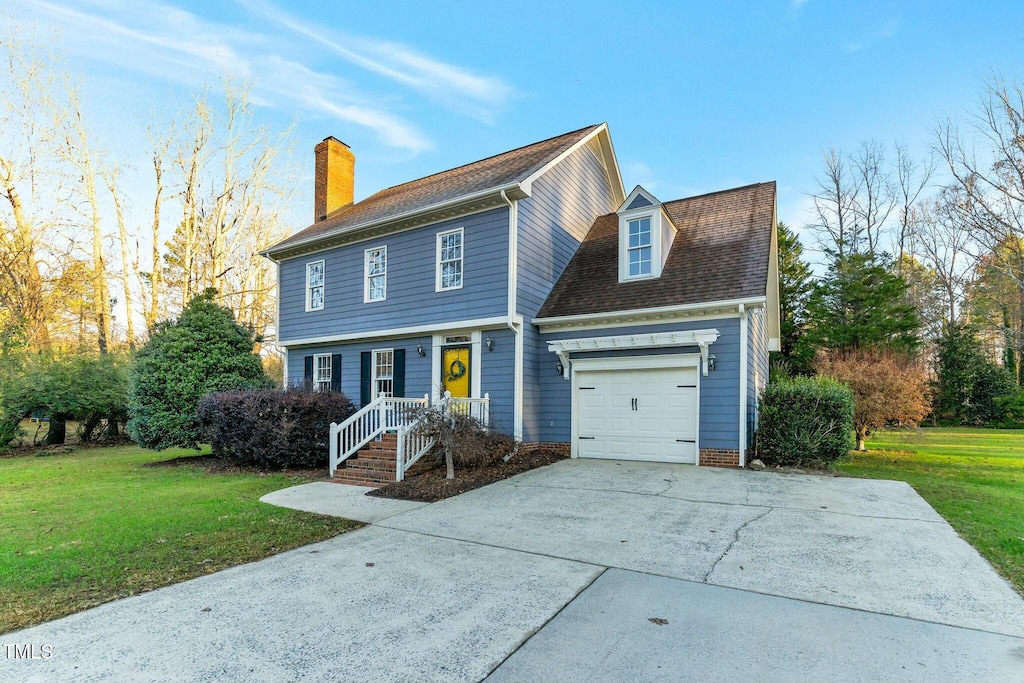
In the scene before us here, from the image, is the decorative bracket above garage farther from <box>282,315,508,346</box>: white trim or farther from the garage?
<box>282,315,508,346</box>: white trim

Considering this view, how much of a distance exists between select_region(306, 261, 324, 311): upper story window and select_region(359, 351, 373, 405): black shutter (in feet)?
6.88

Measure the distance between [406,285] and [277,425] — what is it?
436 centimetres

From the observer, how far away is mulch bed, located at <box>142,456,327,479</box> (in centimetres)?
989

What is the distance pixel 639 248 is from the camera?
11.6 metres

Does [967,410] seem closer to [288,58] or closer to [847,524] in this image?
[847,524]

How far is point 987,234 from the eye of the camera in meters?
18.5

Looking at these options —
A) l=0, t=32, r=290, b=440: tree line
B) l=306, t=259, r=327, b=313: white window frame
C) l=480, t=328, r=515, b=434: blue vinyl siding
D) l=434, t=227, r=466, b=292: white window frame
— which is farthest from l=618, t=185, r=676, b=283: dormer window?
l=0, t=32, r=290, b=440: tree line

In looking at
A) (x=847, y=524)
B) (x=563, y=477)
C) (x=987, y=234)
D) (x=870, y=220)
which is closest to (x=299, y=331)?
(x=563, y=477)

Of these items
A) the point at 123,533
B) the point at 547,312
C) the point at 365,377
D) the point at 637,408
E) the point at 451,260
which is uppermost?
the point at 451,260

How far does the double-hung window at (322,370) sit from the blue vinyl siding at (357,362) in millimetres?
174

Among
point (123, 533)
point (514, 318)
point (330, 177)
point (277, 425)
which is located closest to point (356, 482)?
point (277, 425)

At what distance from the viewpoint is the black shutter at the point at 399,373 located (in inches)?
495

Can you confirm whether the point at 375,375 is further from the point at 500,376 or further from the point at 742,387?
the point at 742,387

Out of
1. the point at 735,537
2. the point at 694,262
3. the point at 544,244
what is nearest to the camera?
the point at 735,537
